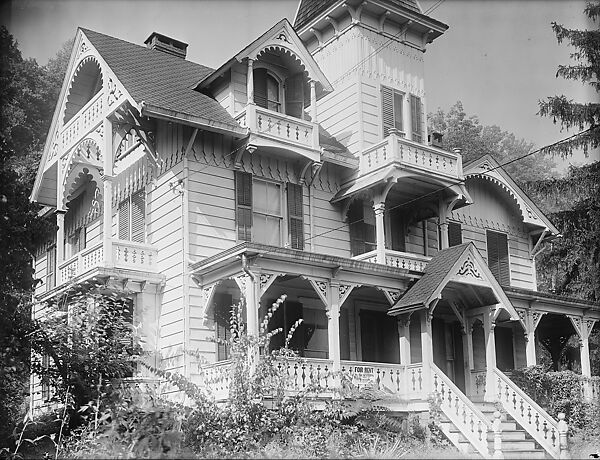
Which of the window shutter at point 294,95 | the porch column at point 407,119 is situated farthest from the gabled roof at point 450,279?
the window shutter at point 294,95

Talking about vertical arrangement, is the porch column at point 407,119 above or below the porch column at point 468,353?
above

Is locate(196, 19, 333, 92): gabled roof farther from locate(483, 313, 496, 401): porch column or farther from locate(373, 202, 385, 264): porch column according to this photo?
locate(483, 313, 496, 401): porch column

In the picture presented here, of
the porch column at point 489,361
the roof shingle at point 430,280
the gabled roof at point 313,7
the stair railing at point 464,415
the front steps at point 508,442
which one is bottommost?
the front steps at point 508,442

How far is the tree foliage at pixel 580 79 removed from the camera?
23250mm

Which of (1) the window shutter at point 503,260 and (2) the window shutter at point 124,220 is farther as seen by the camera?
(1) the window shutter at point 503,260

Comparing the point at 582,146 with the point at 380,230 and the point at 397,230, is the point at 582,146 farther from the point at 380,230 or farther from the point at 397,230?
the point at 380,230

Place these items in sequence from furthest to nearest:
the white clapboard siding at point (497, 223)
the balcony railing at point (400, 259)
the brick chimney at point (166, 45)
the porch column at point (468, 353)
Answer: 1. the white clapboard siding at point (497, 223)
2. the brick chimney at point (166, 45)
3. the porch column at point (468, 353)
4. the balcony railing at point (400, 259)

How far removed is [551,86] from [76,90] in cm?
1580

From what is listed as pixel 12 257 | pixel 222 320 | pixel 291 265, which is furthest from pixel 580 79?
pixel 12 257

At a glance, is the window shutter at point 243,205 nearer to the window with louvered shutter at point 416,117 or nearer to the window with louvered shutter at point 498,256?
the window with louvered shutter at point 416,117

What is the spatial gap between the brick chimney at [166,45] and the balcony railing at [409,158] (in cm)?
727

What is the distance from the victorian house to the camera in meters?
18.3

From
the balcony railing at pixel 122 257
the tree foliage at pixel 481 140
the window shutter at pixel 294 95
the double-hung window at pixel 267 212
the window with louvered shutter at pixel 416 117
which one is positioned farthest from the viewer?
the tree foliage at pixel 481 140

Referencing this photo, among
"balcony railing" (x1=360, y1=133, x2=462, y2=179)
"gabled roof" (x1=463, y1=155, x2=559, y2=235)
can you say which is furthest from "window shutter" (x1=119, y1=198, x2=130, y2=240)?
"gabled roof" (x1=463, y1=155, x2=559, y2=235)
